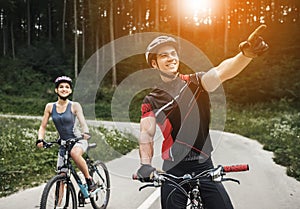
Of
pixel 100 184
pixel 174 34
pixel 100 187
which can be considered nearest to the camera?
pixel 100 187

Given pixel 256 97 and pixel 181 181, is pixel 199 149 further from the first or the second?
pixel 256 97

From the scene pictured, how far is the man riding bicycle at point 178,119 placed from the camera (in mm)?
2660

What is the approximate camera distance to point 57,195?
4.82m

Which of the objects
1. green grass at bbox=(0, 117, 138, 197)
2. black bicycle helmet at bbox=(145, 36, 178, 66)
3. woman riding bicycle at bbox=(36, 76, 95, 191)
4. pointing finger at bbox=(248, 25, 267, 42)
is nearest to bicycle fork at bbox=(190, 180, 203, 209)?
black bicycle helmet at bbox=(145, 36, 178, 66)

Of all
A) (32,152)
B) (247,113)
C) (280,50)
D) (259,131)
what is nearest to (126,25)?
(280,50)

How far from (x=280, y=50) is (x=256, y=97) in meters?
5.86

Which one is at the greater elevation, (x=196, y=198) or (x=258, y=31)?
(x=258, y=31)

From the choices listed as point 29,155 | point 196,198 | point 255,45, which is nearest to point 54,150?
point 29,155

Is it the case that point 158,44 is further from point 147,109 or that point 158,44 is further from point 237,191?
point 237,191

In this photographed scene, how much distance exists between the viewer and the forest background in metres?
22.9

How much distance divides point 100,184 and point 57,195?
1.41 m

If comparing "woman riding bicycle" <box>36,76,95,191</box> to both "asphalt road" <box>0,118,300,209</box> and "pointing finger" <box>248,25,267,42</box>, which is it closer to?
"asphalt road" <box>0,118,300,209</box>

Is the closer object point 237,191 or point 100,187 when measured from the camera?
point 100,187

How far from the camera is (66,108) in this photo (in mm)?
5207
